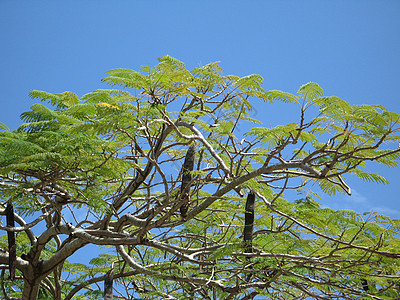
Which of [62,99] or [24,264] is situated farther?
[24,264]

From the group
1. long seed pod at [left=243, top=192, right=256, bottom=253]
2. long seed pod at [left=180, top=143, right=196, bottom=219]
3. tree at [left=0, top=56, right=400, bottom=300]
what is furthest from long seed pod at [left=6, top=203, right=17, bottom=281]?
long seed pod at [left=243, top=192, right=256, bottom=253]

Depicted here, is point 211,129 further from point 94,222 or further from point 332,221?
point 94,222

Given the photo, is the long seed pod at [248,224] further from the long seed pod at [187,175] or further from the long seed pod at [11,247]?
the long seed pod at [11,247]

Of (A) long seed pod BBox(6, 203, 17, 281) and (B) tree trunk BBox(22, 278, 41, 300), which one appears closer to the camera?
(A) long seed pod BBox(6, 203, 17, 281)

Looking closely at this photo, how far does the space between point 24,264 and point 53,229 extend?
0.99 meters

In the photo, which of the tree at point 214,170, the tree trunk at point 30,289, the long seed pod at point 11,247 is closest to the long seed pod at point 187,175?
the tree at point 214,170

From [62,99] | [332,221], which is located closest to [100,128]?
[62,99]

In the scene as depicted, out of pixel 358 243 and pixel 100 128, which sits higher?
pixel 100 128

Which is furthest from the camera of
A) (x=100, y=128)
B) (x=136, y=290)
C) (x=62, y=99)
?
(x=136, y=290)

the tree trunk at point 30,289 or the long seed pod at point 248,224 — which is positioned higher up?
the tree trunk at point 30,289

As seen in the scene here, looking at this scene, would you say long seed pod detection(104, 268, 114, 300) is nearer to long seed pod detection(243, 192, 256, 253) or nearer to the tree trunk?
long seed pod detection(243, 192, 256, 253)

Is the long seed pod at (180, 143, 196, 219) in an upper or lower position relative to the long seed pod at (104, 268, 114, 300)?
upper

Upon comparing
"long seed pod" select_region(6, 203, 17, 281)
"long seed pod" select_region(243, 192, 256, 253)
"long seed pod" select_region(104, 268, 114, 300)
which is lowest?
"long seed pod" select_region(104, 268, 114, 300)

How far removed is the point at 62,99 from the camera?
764cm
